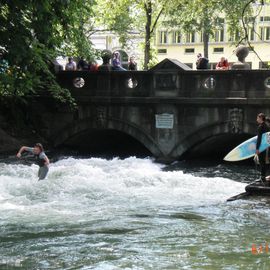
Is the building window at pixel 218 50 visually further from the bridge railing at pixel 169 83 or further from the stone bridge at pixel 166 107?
the bridge railing at pixel 169 83

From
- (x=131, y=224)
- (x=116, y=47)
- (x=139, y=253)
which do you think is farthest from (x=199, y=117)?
(x=116, y=47)

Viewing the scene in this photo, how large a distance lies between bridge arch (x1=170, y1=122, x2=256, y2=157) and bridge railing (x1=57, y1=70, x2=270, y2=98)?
113 centimetres

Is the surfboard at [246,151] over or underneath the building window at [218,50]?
underneath

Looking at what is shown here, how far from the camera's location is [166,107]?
22.2 m

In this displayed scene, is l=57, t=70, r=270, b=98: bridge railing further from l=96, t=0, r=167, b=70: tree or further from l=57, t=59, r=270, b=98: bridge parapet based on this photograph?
l=96, t=0, r=167, b=70: tree

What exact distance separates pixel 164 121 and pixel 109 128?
2.48 m

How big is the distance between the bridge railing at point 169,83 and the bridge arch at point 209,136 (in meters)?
1.13

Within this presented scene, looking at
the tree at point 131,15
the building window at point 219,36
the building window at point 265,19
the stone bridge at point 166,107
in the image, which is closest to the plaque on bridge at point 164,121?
the stone bridge at point 166,107

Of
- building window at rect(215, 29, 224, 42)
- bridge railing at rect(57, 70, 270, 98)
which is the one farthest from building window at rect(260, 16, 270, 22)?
bridge railing at rect(57, 70, 270, 98)

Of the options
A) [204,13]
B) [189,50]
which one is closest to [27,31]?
[204,13]

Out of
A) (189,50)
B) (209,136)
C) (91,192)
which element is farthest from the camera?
(189,50)

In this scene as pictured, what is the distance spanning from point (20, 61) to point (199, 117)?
9984mm

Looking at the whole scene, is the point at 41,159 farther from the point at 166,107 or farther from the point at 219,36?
the point at 219,36

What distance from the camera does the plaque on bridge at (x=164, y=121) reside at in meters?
22.2
